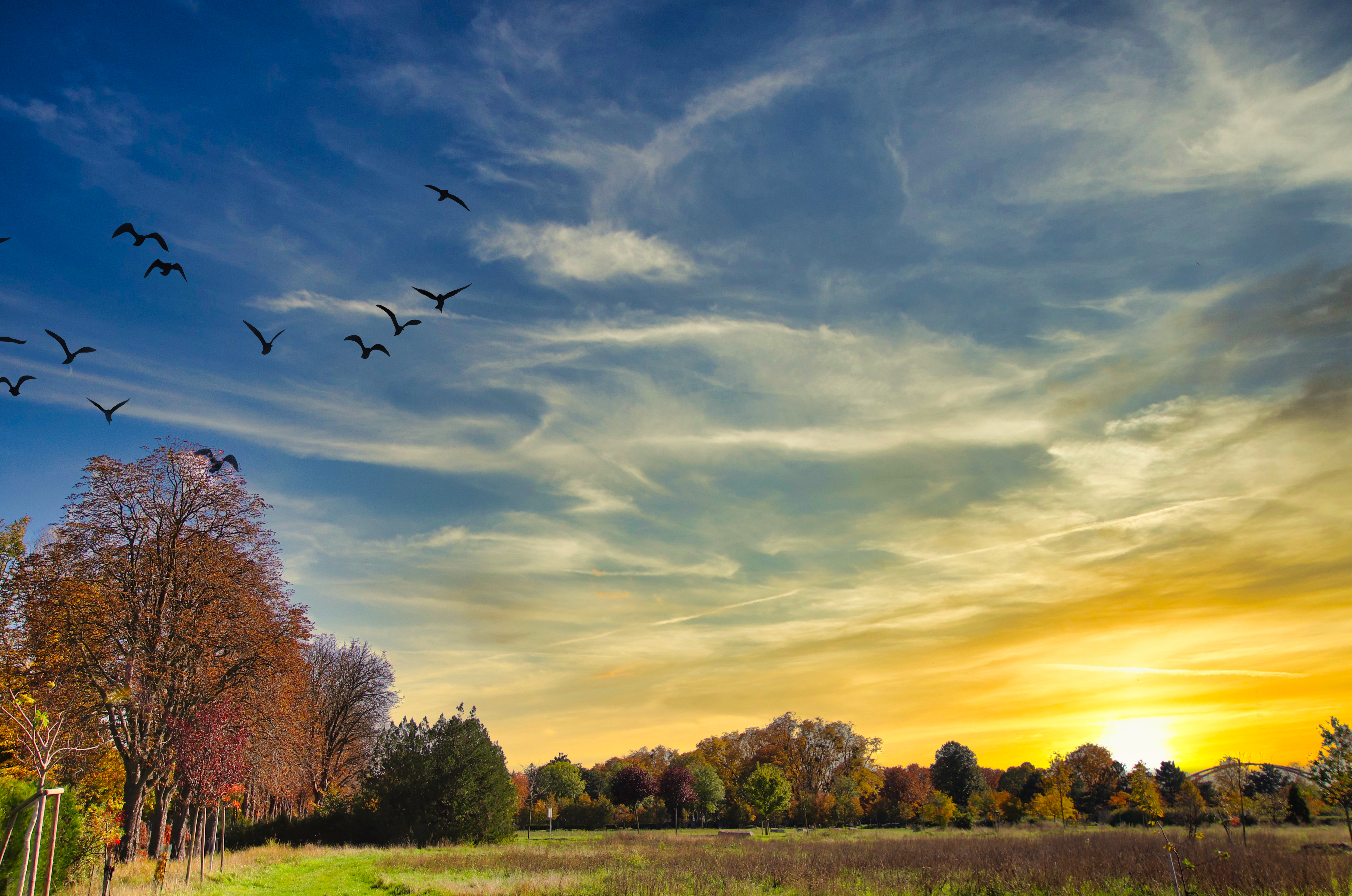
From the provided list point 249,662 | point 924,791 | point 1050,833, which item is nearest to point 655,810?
point 924,791

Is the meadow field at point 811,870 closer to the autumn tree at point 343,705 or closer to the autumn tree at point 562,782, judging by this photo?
the autumn tree at point 343,705

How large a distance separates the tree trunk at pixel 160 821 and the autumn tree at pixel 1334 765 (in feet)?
127

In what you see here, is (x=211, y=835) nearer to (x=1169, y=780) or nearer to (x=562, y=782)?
(x=562, y=782)

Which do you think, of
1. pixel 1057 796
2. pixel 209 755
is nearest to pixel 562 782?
pixel 1057 796

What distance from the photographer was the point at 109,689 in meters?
24.8

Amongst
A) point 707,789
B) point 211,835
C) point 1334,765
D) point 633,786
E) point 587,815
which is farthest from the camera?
point 587,815

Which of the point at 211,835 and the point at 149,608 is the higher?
the point at 149,608

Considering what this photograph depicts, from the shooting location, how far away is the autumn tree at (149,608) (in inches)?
950

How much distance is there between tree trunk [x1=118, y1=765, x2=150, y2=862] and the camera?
1008 inches

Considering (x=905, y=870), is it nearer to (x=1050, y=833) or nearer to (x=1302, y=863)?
(x=1302, y=863)

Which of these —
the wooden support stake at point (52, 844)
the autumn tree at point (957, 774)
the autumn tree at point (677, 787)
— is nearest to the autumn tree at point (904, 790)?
the autumn tree at point (957, 774)

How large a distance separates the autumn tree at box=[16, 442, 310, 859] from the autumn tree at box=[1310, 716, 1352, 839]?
118ft

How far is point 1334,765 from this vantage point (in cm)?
2116

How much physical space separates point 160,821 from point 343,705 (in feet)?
96.9
